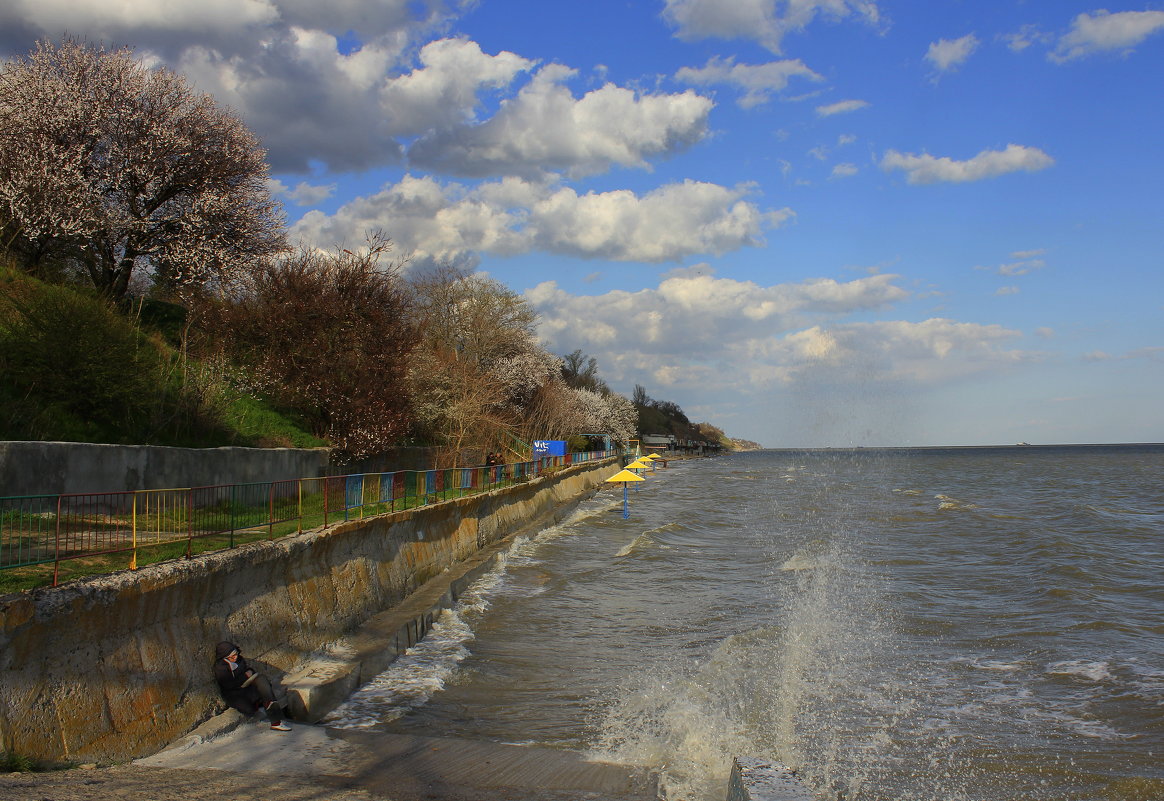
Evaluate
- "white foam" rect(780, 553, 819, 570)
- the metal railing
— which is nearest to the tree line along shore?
the metal railing

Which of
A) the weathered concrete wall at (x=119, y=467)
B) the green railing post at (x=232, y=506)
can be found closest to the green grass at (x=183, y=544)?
the green railing post at (x=232, y=506)

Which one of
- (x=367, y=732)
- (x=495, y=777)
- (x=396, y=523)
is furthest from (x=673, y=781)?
(x=396, y=523)

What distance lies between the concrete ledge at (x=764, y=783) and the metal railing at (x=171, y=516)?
18.1ft

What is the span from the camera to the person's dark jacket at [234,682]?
26.7 feet

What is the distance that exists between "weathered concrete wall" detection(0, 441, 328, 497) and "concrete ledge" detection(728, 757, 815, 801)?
29.7 ft

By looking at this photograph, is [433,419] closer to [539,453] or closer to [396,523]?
[539,453]

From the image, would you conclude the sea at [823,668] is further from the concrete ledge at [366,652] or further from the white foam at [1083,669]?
the concrete ledge at [366,652]

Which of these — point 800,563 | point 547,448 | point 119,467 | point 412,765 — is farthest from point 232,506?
point 547,448

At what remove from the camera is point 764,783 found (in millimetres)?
6422

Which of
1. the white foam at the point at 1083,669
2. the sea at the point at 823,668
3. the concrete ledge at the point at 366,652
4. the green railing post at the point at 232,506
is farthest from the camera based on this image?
the white foam at the point at 1083,669

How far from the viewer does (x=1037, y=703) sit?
34.2 feet

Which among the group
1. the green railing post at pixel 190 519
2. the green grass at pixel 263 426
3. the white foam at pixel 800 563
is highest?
the green grass at pixel 263 426

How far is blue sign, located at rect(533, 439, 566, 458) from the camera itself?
48.3 meters

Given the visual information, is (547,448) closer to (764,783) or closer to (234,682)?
(234,682)
